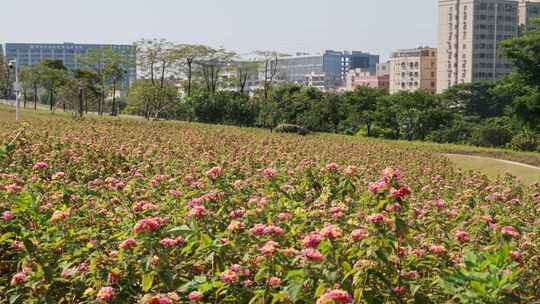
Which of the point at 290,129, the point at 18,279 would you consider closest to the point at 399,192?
the point at 18,279

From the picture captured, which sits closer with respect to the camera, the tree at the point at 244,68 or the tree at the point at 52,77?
the tree at the point at 52,77

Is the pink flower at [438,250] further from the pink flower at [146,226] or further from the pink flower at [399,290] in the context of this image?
the pink flower at [146,226]

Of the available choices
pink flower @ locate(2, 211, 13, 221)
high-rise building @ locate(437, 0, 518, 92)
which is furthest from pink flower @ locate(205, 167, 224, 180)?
high-rise building @ locate(437, 0, 518, 92)

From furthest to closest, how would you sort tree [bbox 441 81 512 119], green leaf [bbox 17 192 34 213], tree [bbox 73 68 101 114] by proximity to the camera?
tree [bbox 441 81 512 119] < tree [bbox 73 68 101 114] < green leaf [bbox 17 192 34 213]

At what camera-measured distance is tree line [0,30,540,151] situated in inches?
1101

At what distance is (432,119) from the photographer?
38.1 meters

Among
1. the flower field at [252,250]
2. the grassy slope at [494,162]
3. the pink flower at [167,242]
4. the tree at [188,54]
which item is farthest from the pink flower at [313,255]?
the tree at [188,54]

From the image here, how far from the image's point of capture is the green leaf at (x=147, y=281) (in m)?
2.93

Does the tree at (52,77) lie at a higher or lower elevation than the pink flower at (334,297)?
higher

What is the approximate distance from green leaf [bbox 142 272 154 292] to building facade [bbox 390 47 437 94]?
9684 centimetres

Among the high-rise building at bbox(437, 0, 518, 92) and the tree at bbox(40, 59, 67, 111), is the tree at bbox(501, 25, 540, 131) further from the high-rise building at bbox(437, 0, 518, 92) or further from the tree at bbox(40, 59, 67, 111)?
the high-rise building at bbox(437, 0, 518, 92)

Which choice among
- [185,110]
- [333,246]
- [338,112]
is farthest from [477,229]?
[338,112]

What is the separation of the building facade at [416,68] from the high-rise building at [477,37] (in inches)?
166

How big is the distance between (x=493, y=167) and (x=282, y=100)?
64.7 feet
